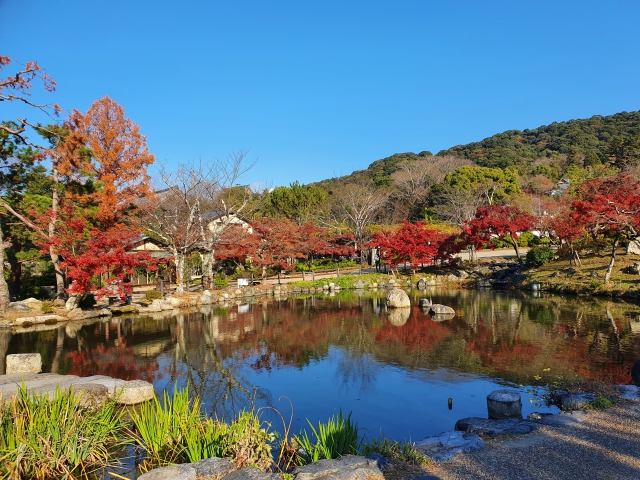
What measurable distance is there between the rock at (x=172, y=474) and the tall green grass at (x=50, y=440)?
801 mm

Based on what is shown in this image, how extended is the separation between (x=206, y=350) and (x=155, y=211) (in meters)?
12.9

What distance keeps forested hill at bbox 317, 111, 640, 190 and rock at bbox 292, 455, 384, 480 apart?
41910 millimetres

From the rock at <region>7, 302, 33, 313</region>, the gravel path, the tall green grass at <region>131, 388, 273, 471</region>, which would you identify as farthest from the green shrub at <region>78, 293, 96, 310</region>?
the gravel path

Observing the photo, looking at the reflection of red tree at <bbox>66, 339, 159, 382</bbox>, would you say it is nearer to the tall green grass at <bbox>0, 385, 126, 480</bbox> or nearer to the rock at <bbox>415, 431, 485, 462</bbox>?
the tall green grass at <bbox>0, 385, 126, 480</bbox>

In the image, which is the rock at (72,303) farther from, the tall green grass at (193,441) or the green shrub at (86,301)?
the tall green grass at (193,441)

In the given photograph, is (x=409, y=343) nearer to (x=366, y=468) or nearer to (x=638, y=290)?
(x=366, y=468)

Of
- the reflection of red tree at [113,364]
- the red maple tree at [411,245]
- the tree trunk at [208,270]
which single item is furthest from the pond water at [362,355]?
the red maple tree at [411,245]

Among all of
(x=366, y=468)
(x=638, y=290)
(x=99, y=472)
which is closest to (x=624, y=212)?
(x=638, y=290)

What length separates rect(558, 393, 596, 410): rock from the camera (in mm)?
5605

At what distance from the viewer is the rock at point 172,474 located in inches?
140

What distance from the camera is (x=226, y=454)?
4215mm

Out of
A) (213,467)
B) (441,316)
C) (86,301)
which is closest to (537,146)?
(441,316)

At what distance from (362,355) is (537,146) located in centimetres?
6144

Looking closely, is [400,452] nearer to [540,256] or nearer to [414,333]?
[414,333]
